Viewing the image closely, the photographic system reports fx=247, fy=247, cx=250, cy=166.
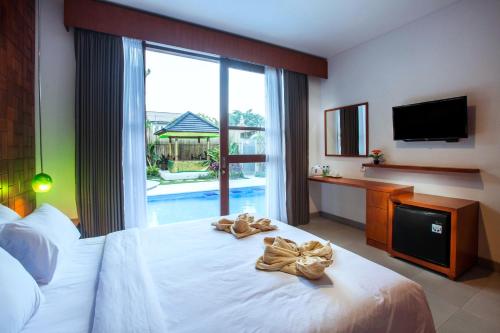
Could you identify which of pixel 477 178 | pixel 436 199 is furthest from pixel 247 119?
A: pixel 477 178

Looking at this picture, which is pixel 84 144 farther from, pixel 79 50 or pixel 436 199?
pixel 436 199

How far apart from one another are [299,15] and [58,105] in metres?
2.86

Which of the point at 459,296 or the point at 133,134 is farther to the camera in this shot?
the point at 133,134

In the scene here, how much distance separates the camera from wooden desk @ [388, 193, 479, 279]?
90.5 inches

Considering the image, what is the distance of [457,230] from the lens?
229 centimetres

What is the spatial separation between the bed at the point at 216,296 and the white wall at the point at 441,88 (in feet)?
6.76

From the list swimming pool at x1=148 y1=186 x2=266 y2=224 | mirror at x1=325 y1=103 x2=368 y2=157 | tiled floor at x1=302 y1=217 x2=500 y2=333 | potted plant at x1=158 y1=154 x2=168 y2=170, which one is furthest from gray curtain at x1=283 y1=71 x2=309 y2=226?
potted plant at x1=158 y1=154 x2=168 y2=170

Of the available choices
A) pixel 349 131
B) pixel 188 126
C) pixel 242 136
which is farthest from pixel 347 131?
pixel 188 126

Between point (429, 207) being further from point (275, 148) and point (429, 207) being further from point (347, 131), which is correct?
point (275, 148)

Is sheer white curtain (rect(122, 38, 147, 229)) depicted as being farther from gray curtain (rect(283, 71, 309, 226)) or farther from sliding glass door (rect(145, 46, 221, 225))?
gray curtain (rect(283, 71, 309, 226))

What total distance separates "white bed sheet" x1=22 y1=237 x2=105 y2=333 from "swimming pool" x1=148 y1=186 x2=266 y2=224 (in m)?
1.58

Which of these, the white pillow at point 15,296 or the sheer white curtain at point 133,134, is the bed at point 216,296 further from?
the sheer white curtain at point 133,134

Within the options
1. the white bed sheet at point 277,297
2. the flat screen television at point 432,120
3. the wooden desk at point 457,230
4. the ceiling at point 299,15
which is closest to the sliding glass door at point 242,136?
the ceiling at point 299,15

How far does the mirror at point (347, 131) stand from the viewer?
3715 millimetres
